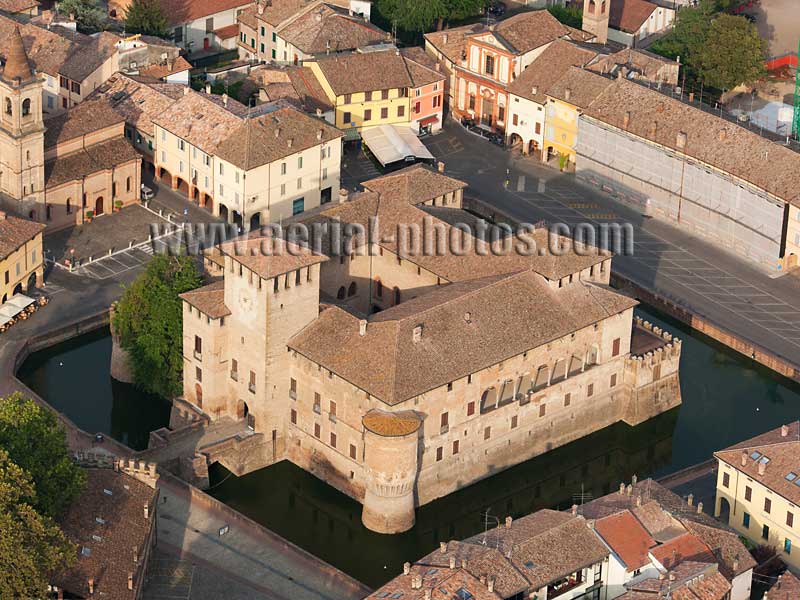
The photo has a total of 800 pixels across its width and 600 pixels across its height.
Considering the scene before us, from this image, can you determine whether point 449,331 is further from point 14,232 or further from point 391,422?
point 14,232

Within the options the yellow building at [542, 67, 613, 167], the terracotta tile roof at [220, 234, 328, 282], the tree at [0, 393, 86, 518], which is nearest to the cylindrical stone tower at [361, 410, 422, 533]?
the terracotta tile roof at [220, 234, 328, 282]

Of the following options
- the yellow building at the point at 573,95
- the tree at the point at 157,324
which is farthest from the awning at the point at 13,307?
the yellow building at the point at 573,95

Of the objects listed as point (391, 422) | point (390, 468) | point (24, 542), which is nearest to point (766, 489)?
point (390, 468)

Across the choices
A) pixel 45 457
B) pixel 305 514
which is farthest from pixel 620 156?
pixel 45 457

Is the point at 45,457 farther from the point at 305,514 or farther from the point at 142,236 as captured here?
the point at 142,236

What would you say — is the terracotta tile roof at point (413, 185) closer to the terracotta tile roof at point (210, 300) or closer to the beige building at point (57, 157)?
the terracotta tile roof at point (210, 300)

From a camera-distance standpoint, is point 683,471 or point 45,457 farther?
point 683,471
